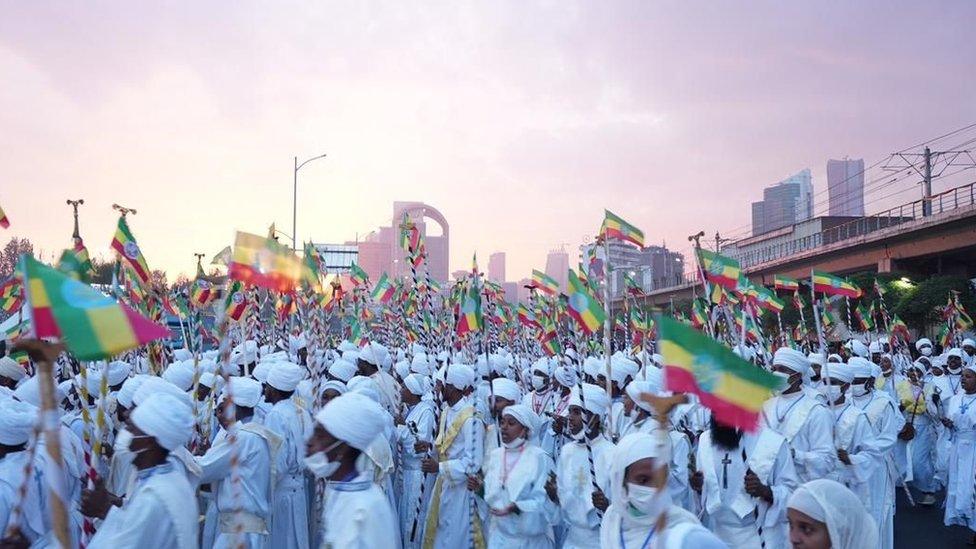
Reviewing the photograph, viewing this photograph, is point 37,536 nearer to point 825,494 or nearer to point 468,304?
point 825,494

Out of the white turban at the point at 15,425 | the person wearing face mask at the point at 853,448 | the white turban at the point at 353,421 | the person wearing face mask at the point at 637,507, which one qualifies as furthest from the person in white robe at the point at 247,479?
the person wearing face mask at the point at 853,448

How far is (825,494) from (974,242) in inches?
1365

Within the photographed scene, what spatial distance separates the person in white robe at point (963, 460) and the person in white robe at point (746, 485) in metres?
5.77

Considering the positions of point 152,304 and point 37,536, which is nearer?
point 37,536

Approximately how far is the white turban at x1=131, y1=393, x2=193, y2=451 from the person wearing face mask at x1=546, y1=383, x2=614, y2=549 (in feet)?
9.35

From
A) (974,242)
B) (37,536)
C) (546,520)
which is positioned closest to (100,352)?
(37,536)

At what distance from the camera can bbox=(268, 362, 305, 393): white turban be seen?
7832mm

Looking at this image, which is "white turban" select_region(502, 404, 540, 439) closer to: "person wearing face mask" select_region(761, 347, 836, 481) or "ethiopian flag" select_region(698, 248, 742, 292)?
"person wearing face mask" select_region(761, 347, 836, 481)

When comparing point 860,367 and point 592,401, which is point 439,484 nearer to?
point 592,401

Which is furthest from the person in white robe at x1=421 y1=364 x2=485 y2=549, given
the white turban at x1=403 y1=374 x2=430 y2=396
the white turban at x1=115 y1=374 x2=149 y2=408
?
the white turban at x1=115 y1=374 x2=149 y2=408

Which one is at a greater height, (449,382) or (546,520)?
(449,382)

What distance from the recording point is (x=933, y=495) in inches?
505

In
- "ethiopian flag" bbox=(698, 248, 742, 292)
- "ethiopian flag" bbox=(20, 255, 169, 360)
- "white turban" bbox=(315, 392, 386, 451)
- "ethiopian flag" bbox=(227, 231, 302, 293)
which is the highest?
"ethiopian flag" bbox=(698, 248, 742, 292)

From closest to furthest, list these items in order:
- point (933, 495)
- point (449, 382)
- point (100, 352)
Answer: point (100, 352) → point (449, 382) → point (933, 495)
